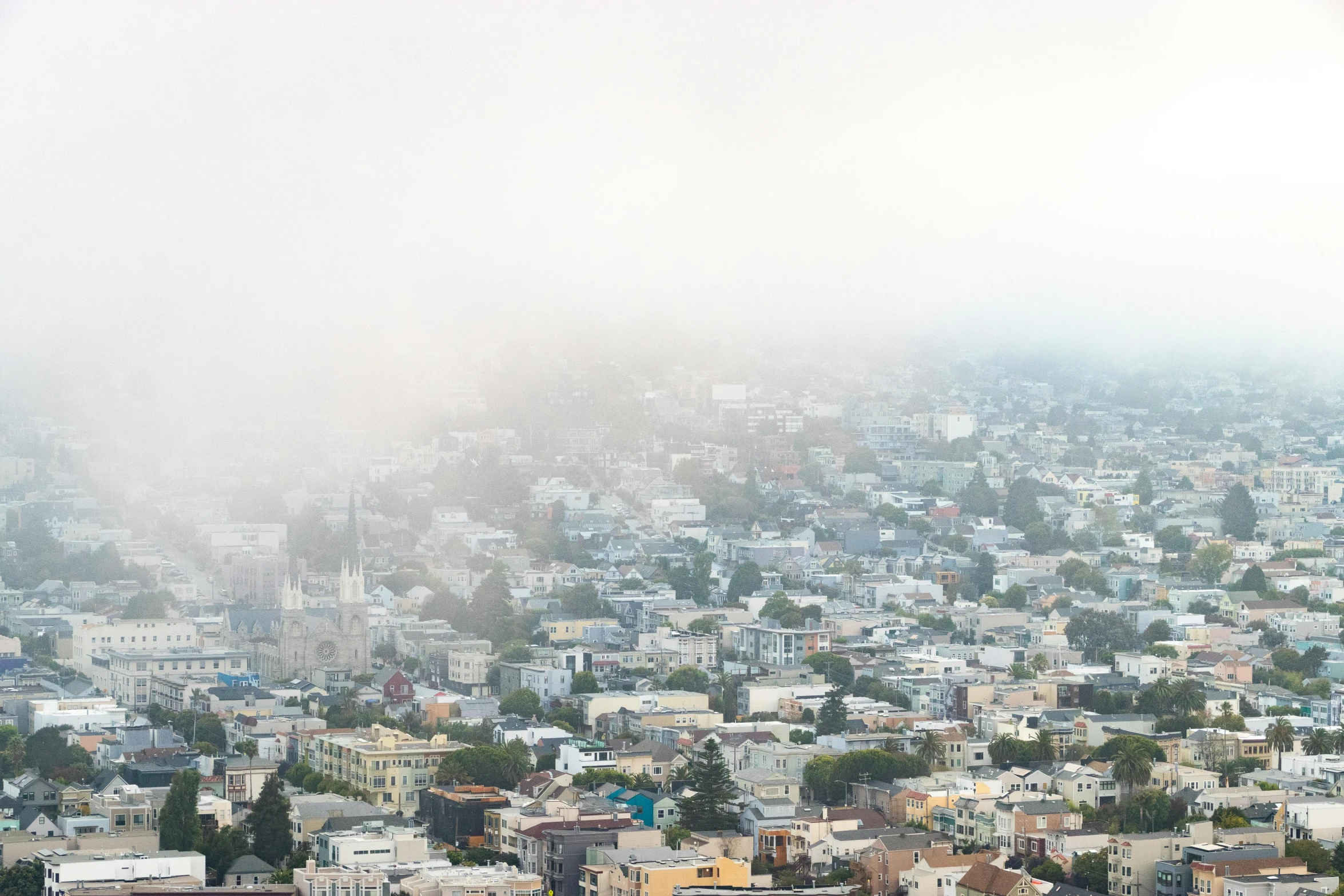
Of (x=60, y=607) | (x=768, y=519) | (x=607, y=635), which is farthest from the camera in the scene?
(x=768, y=519)

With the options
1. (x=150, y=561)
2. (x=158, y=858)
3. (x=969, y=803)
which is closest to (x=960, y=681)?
(x=969, y=803)

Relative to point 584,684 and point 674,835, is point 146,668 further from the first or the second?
point 674,835

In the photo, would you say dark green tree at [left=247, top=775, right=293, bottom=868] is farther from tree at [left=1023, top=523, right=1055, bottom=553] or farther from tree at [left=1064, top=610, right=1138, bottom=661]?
tree at [left=1023, top=523, right=1055, bottom=553]

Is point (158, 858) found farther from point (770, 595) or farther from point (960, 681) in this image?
point (770, 595)

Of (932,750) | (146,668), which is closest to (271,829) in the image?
(932,750)

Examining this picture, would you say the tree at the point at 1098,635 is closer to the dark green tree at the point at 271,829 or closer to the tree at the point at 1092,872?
the tree at the point at 1092,872

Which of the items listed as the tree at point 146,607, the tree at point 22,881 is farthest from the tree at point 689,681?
the tree at point 22,881

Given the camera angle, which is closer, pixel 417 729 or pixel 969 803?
pixel 969 803
